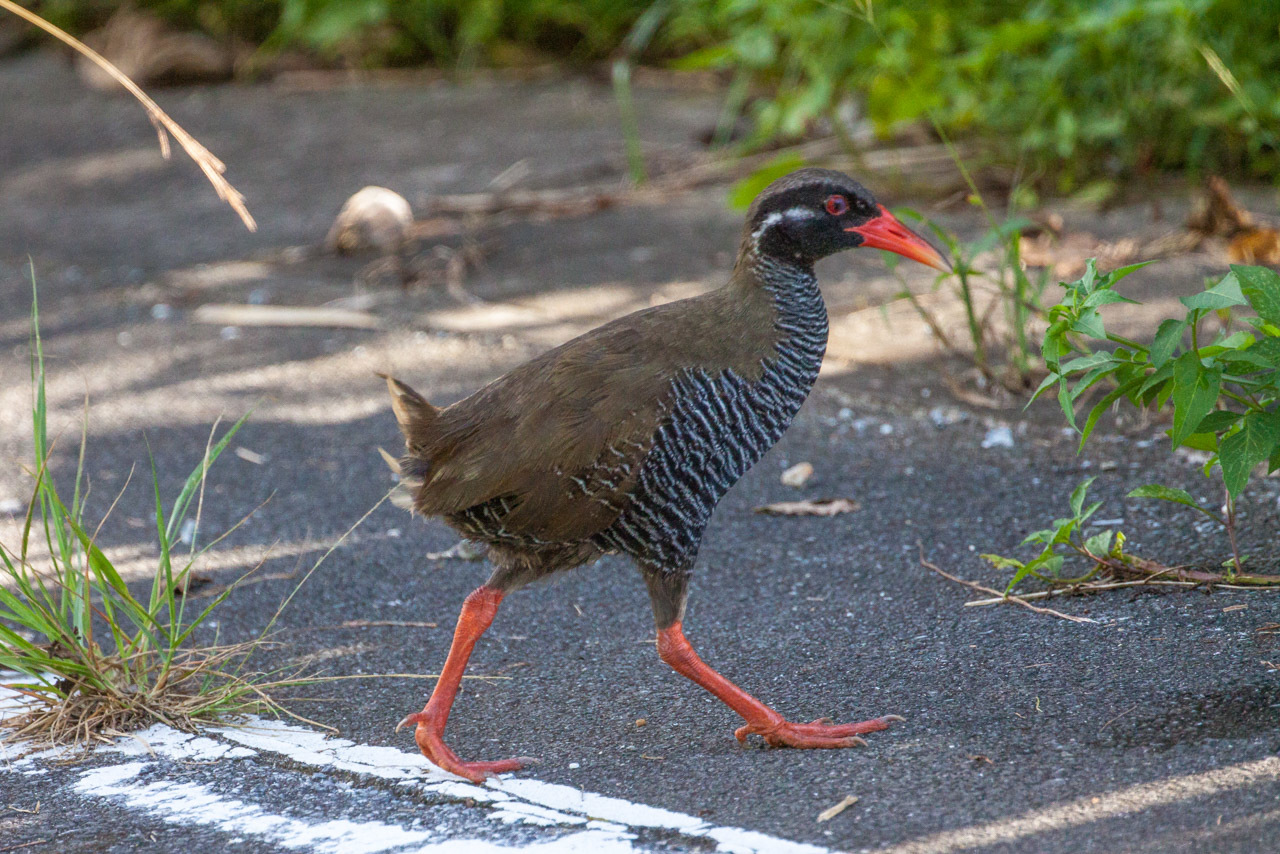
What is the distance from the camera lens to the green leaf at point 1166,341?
2.97m

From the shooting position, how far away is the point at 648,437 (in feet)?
10.4

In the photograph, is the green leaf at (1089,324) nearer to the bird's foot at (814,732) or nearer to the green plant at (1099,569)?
the green plant at (1099,569)

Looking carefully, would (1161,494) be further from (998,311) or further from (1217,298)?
(998,311)

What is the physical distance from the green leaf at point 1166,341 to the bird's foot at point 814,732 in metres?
0.98

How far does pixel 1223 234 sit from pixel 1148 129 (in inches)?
43.4

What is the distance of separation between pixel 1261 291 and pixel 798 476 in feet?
6.44

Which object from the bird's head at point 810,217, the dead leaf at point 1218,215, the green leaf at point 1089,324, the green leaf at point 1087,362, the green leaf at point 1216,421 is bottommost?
the green leaf at point 1216,421

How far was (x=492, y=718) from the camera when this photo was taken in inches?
133

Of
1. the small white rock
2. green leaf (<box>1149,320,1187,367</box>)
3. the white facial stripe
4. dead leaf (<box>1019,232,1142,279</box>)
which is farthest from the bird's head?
the small white rock

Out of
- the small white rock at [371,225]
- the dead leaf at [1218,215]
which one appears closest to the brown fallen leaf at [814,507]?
the dead leaf at [1218,215]

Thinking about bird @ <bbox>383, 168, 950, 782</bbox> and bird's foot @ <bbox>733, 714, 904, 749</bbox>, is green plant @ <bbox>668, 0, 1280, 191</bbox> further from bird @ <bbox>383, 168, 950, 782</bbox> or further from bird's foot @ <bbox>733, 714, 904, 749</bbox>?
bird's foot @ <bbox>733, 714, 904, 749</bbox>

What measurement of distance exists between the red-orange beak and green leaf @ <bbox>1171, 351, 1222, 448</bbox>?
76 cm

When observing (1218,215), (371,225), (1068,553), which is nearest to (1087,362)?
(1068,553)

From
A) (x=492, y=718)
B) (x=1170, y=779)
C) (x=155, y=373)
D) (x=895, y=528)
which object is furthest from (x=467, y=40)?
(x=1170, y=779)
